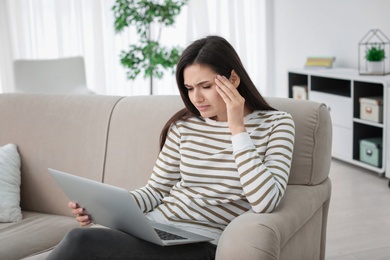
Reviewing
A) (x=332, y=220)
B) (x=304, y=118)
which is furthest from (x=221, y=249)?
(x=332, y=220)

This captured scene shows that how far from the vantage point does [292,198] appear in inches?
76.2

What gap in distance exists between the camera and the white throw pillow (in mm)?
2357

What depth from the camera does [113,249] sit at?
5.77 ft

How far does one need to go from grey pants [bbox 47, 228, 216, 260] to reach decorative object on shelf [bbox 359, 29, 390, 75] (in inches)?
121

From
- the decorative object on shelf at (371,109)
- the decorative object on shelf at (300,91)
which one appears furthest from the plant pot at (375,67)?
the decorative object on shelf at (300,91)

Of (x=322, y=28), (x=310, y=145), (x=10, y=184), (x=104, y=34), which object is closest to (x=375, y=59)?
(x=322, y=28)

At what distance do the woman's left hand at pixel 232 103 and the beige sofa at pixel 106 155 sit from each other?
274 millimetres

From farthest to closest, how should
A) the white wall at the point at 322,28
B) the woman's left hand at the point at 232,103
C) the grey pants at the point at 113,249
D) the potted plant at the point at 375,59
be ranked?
the white wall at the point at 322,28 → the potted plant at the point at 375,59 → the woman's left hand at the point at 232,103 → the grey pants at the point at 113,249

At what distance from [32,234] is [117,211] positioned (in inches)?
23.2

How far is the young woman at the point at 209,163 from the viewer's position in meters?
1.78

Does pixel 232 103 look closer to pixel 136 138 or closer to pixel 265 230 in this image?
pixel 265 230

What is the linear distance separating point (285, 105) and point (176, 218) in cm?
56

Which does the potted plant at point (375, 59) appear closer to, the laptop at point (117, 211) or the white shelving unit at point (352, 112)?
the white shelving unit at point (352, 112)

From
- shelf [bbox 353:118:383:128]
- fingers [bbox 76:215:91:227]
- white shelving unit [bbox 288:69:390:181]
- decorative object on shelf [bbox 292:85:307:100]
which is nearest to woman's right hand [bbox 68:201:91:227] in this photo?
fingers [bbox 76:215:91:227]
